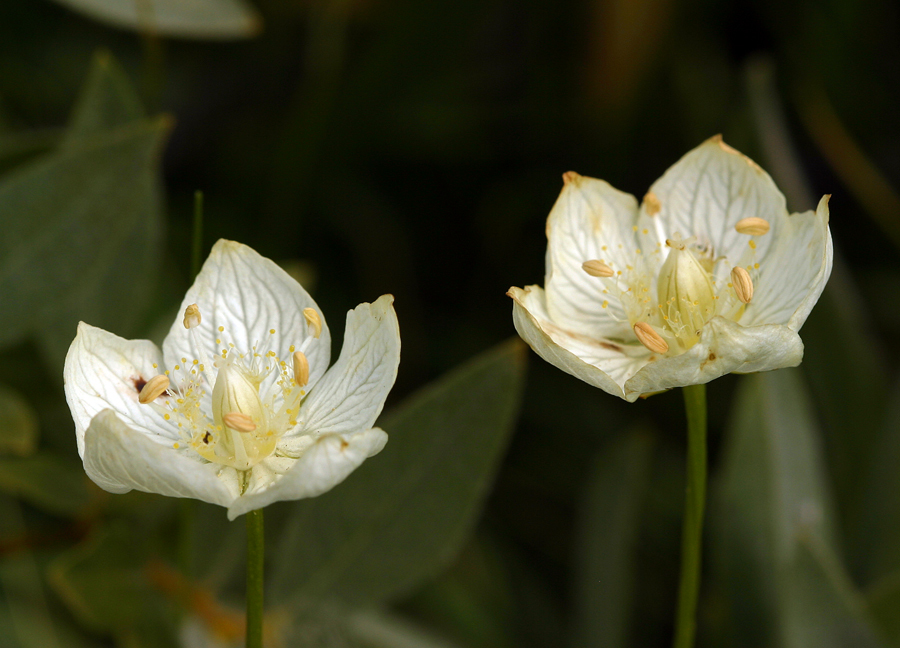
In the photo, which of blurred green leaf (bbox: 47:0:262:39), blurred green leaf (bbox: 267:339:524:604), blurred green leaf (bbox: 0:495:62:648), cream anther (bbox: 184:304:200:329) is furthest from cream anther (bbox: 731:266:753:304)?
blurred green leaf (bbox: 0:495:62:648)

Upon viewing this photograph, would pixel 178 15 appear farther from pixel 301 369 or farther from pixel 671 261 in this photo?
pixel 671 261

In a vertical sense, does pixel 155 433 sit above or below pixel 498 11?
below

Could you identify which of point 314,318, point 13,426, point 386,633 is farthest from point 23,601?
point 314,318

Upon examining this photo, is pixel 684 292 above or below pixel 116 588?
above

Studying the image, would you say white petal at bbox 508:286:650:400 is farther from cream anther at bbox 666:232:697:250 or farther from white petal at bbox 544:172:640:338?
cream anther at bbox 666:232:697:250

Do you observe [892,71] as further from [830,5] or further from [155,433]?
[155,433]

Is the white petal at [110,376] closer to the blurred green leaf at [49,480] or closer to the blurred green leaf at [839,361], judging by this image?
the blurred green leaf at [49,480]

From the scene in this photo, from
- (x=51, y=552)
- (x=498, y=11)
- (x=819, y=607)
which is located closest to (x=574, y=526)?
(x=819, y=607)
